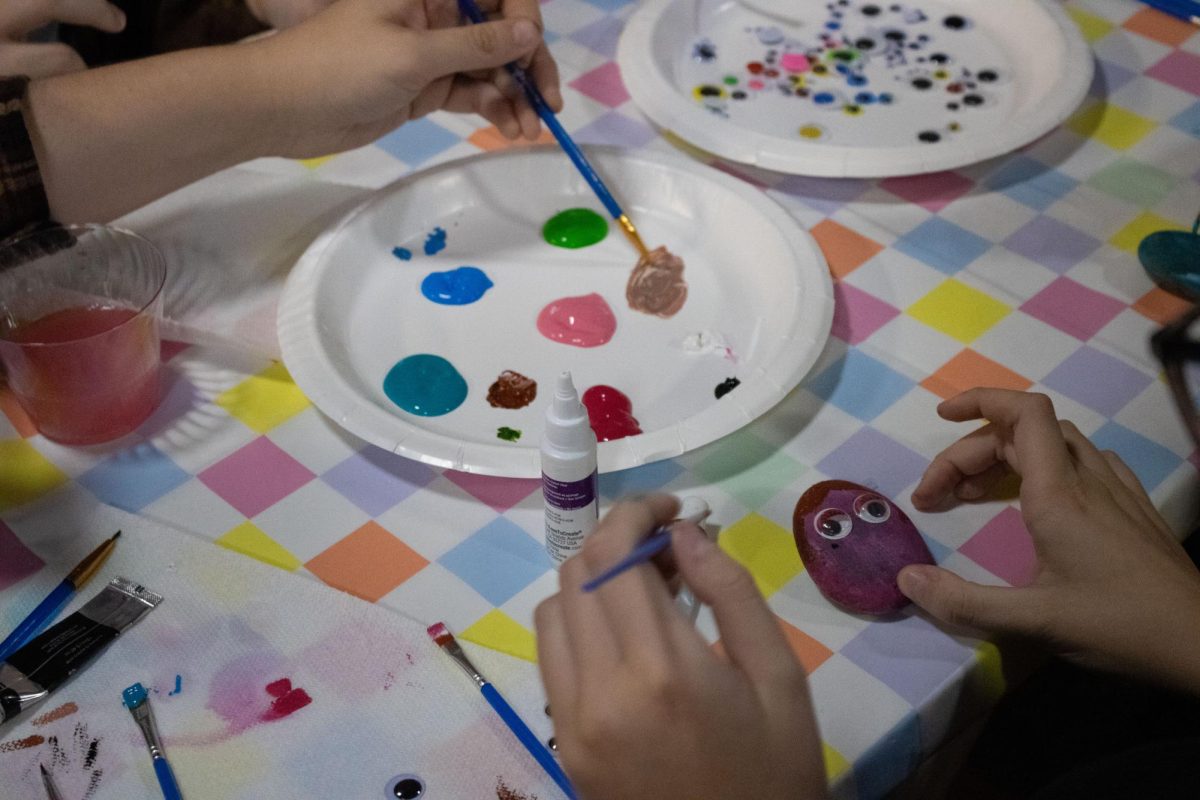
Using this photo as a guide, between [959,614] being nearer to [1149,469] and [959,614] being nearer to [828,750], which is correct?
[828,750]

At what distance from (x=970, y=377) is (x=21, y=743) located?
2.71 feet

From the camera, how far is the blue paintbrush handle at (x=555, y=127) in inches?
46.8

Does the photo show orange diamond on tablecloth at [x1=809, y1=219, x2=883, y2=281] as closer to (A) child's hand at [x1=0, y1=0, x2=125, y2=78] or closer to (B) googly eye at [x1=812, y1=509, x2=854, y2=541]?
(B) googly eye at [x1=812, y1=509, x2=854, y2=541]

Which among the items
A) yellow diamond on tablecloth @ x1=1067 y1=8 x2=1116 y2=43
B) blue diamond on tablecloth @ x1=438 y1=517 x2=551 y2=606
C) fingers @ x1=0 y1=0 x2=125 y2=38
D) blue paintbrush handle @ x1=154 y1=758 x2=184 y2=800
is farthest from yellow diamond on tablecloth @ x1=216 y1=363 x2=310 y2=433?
yellow diamond on tablecloth @ x1=1067 y1=8 x2=1116 y2=43

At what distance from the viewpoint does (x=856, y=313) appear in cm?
111

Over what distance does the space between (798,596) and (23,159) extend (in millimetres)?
783

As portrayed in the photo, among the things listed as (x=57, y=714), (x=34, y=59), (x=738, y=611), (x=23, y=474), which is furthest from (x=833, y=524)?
(x=34, y=59)

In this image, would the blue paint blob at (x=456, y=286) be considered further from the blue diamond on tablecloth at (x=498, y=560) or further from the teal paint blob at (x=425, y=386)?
the blue diamond on tablecloth at (x=498, y=560)

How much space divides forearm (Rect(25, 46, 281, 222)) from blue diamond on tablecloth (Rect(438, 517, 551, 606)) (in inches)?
20.1

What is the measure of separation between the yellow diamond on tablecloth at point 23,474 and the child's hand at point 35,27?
1.34 feet

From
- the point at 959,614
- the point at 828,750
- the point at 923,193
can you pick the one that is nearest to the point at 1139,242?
the point at 923,193

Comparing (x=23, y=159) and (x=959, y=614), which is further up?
(x=23, y=159)

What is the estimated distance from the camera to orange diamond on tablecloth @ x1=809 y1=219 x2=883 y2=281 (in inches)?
45.7

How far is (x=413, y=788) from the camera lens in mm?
747
